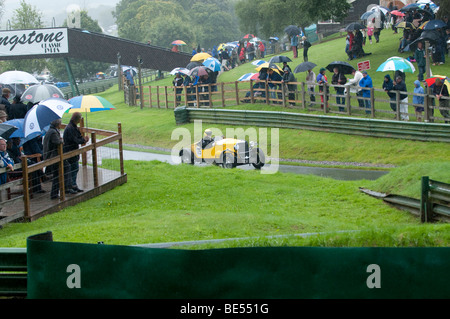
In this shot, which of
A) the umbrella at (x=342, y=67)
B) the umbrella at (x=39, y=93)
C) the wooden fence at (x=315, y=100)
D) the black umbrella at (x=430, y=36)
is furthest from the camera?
the black umbrella at (x=430, y=36)

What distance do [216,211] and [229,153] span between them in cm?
619

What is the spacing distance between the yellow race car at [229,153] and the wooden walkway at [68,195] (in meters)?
3.85

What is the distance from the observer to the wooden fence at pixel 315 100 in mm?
22881

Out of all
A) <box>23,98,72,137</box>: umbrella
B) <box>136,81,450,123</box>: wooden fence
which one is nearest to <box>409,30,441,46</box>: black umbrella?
<box>136,81,450,123</box>: wooden fence

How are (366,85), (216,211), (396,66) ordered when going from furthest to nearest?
(366,85)
(396,66)
(216,211)

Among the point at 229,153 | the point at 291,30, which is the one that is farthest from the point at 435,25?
the point at 291,30

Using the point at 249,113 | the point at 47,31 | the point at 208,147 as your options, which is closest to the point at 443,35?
the point at 249,113

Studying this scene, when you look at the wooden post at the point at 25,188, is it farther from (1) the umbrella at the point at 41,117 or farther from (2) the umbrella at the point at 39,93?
(2) the umbrella at the point at 39,93

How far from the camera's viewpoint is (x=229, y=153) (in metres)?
19.6

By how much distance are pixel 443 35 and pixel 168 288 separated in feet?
92.6

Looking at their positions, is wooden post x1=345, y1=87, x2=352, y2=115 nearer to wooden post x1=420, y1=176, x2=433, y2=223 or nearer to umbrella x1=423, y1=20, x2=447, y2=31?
umbrella x1=423, y1=20, x2=447, y2=31

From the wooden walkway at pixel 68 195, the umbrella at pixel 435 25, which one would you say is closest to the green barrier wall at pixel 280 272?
the wooden walkway at pixel 68 195

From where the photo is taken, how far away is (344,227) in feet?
38.7

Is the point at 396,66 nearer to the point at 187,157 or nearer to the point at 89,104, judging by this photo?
the point at 187,157
